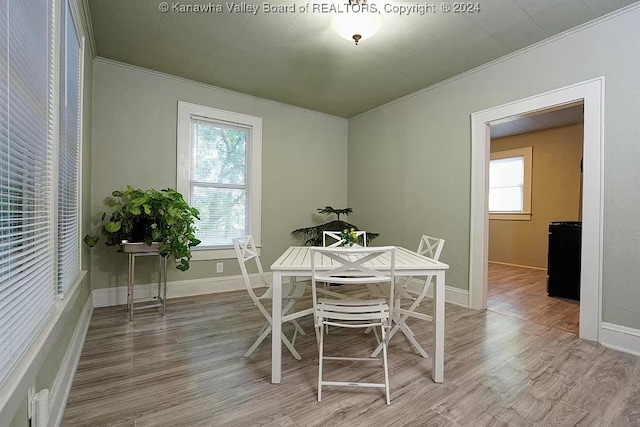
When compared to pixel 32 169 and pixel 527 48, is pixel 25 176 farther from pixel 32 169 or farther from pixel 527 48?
pixel 527 48

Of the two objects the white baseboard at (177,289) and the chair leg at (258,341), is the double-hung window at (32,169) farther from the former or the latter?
the white baseboard at (177,289)

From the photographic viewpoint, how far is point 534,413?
155 centimetres

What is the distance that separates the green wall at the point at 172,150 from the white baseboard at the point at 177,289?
0.07 m

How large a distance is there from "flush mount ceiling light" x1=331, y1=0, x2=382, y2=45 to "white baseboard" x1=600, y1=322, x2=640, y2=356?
289 cm

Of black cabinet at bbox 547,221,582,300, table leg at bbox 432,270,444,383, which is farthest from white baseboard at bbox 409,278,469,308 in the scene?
table leg at bbox 432,270,444,383

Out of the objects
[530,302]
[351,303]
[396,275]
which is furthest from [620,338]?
[351,303]

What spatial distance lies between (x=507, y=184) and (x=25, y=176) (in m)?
6.86

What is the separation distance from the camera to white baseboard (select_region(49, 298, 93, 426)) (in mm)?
1385

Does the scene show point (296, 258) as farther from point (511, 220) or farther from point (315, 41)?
point (511, 220)

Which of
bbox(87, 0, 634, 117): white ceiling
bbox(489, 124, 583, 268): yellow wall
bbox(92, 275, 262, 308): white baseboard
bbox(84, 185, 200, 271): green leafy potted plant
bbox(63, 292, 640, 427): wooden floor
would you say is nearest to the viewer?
bbox(63, 292, 640, 427): wooden floor

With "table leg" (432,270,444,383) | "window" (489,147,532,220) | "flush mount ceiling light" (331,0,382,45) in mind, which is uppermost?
"flush mount ceiling light" (331,0,382,45)

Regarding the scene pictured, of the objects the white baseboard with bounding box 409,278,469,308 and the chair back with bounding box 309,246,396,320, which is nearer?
the chair back with bounding box 309,246,396,320

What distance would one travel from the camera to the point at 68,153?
1912 mm

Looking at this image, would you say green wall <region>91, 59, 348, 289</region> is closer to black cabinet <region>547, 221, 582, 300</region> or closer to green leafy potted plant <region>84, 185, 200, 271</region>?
green leafy potted plant <region>84, 185, 200, 271</region>
